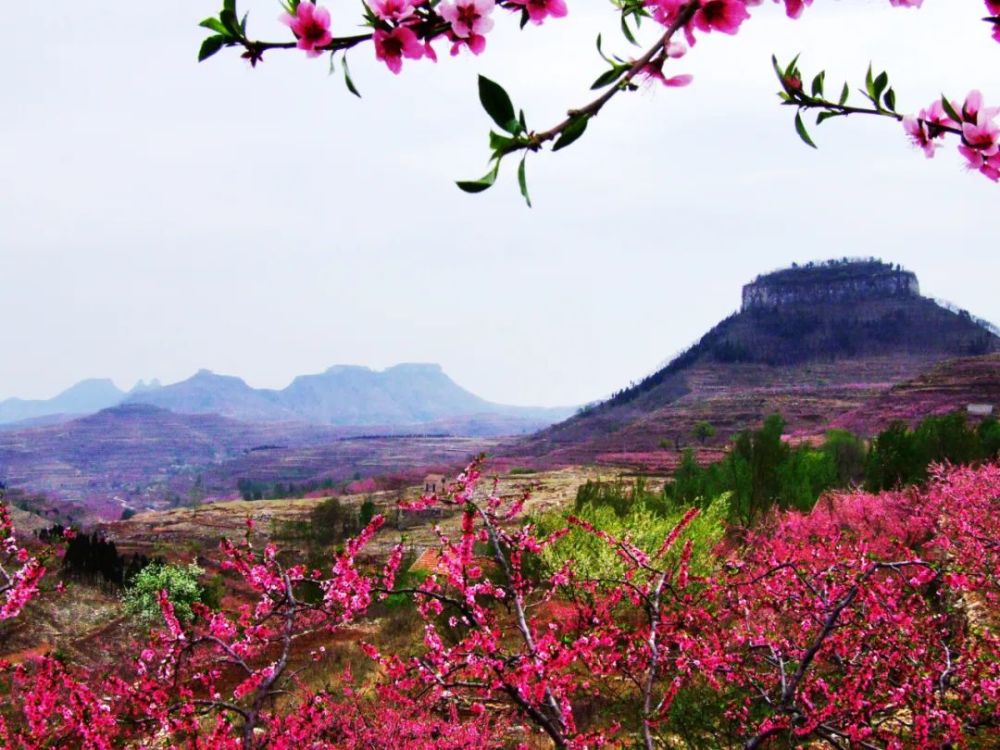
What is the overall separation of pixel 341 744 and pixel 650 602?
504 cm

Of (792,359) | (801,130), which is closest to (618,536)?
(801,130)

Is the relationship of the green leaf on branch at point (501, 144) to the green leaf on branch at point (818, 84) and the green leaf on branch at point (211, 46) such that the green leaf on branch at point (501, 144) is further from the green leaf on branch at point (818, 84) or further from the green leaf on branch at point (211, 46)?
the green leaf on branch at point (818, 84)

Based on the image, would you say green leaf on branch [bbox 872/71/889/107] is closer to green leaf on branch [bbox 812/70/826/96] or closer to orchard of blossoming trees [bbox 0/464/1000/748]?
green leaf on branch [bbox 812/70/826/96]

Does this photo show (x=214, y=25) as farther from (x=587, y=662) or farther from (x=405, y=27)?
(x=587, y=662)

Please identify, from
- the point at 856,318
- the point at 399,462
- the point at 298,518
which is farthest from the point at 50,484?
the point at 856,318

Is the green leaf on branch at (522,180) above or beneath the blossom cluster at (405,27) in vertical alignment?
beneath

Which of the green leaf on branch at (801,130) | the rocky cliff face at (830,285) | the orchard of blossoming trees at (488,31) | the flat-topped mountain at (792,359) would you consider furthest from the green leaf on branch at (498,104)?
the rocky cliff face at (830,285)

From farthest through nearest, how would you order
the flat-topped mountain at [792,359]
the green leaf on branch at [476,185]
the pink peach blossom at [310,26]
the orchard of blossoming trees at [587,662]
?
the flat-topped mountain at [792,359] → the orchard of blossoming trees at [587,662] → the pink peach blossom at [310,26] → the green leaf on branch at [476,185]

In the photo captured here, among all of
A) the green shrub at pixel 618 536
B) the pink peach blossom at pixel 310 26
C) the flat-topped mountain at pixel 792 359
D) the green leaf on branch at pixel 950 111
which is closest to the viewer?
the pink peach blossom at pixel 310 26

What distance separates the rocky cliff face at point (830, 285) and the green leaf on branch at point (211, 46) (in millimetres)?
134400

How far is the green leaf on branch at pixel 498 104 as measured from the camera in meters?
0.95

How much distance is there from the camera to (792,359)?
108250 millimetres

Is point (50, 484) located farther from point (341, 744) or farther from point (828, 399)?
point (341, 744)

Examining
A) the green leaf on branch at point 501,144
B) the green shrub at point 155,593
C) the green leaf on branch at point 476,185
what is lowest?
the green shrub at point 155,593
